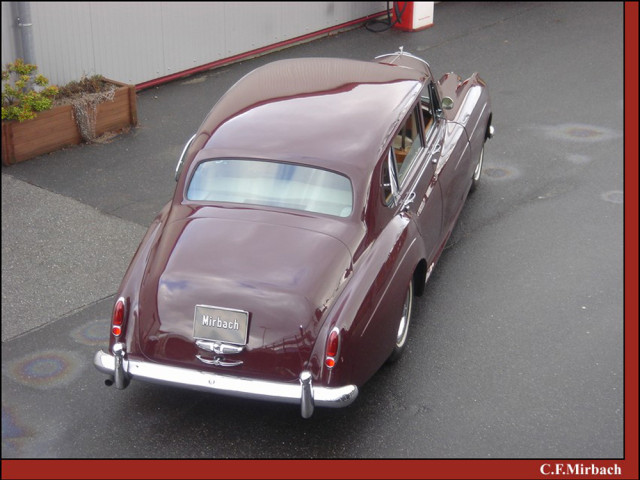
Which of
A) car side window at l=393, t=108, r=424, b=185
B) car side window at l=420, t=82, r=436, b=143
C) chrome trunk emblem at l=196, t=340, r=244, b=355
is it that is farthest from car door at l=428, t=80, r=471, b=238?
chrome trunk emblem at l=196, t=340, r=244, b=355

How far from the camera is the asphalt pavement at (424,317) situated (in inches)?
211

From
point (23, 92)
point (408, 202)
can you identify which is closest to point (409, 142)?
point (408, 202)

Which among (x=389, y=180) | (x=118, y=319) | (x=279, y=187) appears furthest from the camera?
(x=389, y=180)

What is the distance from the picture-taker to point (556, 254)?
759cm

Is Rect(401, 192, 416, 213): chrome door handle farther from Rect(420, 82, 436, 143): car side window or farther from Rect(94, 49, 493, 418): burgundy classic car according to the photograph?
Rect(420, 82, 436, 143): car side window

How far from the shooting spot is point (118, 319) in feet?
17.3

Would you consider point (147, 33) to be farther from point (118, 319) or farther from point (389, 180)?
point (118, 319)

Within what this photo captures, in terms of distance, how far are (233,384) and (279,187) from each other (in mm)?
1450

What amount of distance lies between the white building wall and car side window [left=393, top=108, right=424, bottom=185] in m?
4.72

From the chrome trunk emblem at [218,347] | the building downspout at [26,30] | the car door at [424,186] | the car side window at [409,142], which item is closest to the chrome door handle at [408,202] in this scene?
the car door at [424,186]

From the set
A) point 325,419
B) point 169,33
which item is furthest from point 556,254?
point 169,33

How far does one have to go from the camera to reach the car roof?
19.5ft

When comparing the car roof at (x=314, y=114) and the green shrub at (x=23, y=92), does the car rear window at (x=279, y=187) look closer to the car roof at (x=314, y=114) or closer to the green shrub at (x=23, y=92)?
the car roof at (x=314, y=114)

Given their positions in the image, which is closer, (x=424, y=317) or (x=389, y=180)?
(x=389, y=180)
